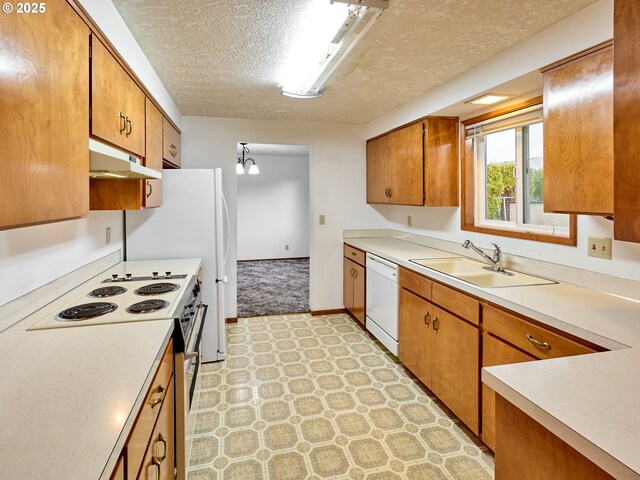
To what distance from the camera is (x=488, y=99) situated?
246cm

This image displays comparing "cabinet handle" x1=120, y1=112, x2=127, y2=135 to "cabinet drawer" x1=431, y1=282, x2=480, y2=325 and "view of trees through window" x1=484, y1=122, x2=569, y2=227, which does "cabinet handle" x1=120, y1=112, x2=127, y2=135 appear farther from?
"view of trees through window" x1=484, y1=122, x2=569, y2=227

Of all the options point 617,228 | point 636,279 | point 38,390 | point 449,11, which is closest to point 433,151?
point 449,11

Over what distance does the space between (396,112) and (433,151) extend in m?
0.63

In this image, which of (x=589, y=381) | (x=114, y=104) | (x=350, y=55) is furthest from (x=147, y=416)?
(x=350, y=55)

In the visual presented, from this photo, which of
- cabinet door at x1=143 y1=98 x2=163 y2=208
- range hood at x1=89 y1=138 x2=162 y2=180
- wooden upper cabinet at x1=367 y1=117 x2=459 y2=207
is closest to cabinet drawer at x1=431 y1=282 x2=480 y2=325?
wooden upper cabinet at x1=367 y1=117 x2=459 y2=207

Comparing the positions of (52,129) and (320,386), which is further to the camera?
(320,386)

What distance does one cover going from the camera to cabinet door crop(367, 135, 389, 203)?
3812mm

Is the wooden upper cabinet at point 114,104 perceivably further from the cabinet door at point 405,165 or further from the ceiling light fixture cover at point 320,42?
the cabinet door at point 405,165

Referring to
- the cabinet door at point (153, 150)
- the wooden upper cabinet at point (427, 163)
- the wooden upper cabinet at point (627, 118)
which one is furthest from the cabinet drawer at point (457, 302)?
the cabinet door at point (153, 150)

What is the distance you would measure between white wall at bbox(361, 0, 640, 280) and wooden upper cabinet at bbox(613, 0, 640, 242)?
0.55 metres

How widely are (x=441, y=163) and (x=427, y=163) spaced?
0.38ft

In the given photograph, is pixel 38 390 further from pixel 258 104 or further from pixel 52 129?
pixel 258 104

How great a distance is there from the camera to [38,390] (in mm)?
965

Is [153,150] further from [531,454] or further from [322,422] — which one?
[531,454]
